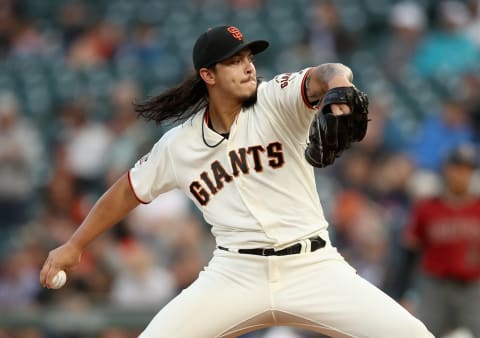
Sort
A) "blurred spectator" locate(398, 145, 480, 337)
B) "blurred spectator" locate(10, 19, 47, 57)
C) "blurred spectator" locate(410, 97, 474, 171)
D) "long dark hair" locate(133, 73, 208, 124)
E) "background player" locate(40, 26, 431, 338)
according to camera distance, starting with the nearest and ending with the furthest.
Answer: "background player" locate(40, 26, 431, 338), "long dark hair" locate(133, 73, 208, 124), "blurred spectator" locate(398, 145, 480, 337), "blurred spectator" locate(410, 97, 474, 171), "blurred spectator" locate(10, 19, 47, 57)

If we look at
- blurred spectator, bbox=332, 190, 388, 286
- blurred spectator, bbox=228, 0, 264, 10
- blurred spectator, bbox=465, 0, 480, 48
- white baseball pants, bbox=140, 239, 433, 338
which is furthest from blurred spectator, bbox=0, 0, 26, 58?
white baseball pants, bbox=140, 239, 433, 338

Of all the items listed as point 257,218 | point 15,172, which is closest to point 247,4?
point 15,172

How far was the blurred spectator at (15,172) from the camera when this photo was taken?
1132 cm

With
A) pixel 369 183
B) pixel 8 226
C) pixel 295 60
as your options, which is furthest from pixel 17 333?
pixel 295 60

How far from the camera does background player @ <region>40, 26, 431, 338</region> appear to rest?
481 centimetres

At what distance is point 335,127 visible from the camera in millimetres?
4223

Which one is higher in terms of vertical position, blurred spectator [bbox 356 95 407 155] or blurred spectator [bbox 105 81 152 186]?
blurred spectator [bbox 105 81 152 186]

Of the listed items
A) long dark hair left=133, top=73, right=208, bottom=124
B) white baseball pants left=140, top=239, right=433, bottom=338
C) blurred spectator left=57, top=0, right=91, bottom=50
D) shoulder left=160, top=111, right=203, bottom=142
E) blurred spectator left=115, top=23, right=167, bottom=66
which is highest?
blurred spectator left=57, top=0, right=91, bottom=50

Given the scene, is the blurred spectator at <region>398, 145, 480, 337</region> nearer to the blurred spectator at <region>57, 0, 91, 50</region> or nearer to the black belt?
the black belt

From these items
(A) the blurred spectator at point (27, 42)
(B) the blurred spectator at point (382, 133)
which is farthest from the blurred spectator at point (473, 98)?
(A) the blurred spectator at point (27, 42)

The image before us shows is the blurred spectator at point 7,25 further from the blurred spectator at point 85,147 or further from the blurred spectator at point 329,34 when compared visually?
the blurred spectator at point 329,34

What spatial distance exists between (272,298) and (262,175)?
1.89 ft

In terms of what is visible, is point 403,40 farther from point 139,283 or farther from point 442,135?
point 139,283

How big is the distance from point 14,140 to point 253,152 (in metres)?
6.97
